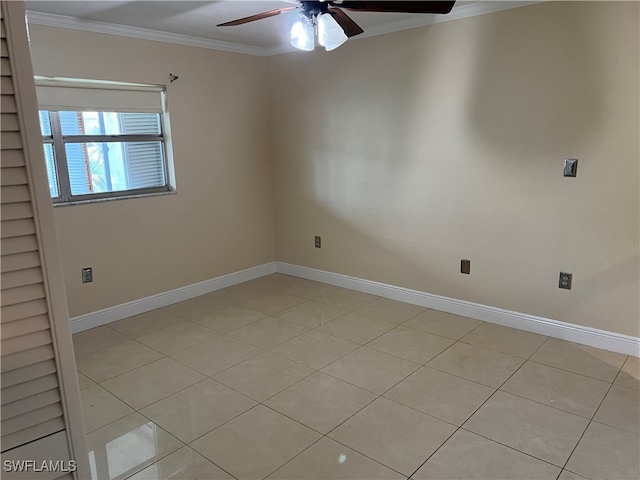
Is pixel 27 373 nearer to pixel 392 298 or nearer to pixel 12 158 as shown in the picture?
pixel 12 158

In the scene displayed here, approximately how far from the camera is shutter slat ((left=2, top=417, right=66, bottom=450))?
1.11 meters

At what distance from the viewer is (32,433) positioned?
45.3 inches

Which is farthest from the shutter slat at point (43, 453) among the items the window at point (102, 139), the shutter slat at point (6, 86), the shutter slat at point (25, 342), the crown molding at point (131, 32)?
the crown molding at point (131, 32)

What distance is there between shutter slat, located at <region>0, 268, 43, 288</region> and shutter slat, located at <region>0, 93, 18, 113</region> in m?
0.38

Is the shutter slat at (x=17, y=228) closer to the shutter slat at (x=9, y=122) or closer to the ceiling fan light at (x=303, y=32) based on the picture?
the shutter slat at (x=9, y=122)

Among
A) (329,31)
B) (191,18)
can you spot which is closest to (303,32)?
(329,31)

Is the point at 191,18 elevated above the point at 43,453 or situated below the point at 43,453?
above

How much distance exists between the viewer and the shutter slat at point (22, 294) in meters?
1.07

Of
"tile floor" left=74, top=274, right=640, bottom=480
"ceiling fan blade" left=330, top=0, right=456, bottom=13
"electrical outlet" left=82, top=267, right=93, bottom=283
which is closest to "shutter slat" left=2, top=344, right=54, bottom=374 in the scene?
"tile floor" left=74, top=274, right=640, bottom=480

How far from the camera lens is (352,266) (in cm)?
427

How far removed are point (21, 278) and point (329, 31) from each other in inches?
73.4

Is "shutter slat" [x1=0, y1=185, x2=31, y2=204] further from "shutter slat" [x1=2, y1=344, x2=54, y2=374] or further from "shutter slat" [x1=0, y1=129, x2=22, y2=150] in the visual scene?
"shutter slat" [x1=2, y1=344, x2=54, y2=374]

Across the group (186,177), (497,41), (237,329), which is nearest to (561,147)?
(497,41)

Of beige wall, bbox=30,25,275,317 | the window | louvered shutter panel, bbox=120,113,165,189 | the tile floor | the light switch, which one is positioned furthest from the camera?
louvered shutter panel, bbox=120,113,165,189
